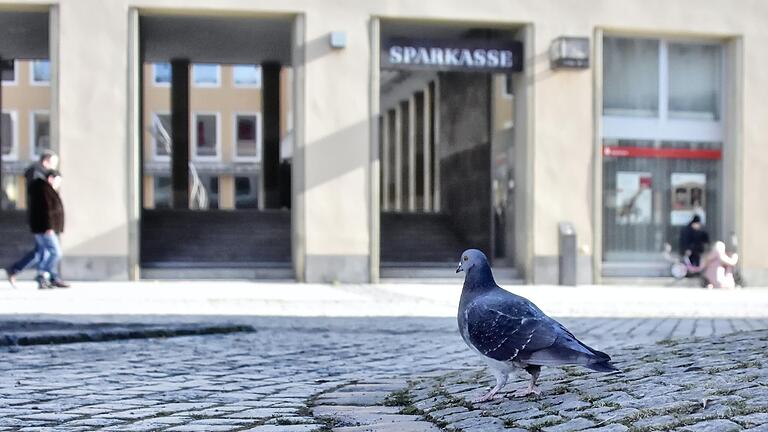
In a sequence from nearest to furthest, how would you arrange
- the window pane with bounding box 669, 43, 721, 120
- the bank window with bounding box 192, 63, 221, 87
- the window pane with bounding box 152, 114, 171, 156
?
1. the window pane with bounding box 669, 43, 721, 120
2. the window pane with bounding box 152, 114, 171, 156
3. the bank window with bounding box 192, 63, 221, 87

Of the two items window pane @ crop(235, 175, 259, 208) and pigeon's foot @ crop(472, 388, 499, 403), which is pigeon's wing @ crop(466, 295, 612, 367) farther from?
window pane @ crop(235, 175, 259, 208)

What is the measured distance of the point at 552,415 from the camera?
16.4 feet

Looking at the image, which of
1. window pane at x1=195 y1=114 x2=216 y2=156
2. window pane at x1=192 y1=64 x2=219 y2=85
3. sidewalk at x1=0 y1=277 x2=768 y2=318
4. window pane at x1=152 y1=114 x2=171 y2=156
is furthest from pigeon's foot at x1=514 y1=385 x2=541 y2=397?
window pane at x1=195 y1=114 x2=216 y2=156

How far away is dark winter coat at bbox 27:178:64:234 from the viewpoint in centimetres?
1639

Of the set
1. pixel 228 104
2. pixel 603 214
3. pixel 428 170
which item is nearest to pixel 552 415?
pixel 603 214

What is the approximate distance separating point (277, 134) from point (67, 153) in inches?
638

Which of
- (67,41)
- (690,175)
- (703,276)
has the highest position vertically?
(67,41)

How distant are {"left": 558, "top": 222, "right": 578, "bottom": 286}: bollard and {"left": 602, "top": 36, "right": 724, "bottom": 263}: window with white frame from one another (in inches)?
51.2

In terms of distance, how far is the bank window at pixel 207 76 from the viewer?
177ft

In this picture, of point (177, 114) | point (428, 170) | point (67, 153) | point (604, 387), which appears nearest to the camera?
point (604, 387)

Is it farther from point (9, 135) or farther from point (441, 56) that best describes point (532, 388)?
point (9, 135)

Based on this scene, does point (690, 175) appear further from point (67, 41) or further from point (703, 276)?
point (67, 41)

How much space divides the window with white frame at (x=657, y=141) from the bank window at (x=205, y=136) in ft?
116

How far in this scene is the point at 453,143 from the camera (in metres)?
27.3
